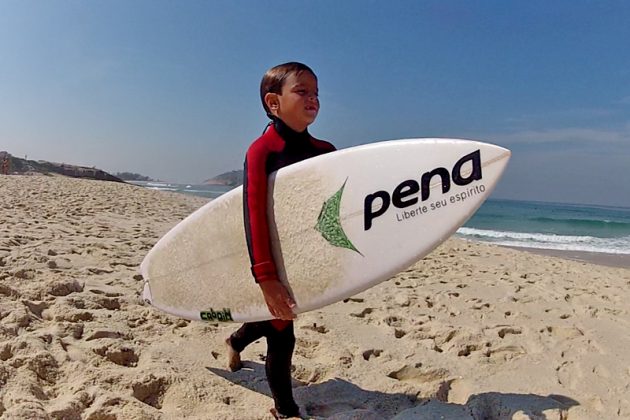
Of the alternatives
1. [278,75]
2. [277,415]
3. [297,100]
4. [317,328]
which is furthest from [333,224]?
[317,328]

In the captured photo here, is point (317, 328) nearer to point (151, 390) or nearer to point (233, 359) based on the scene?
point (233, 359)

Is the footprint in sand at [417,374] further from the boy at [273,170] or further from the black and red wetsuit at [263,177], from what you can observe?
the black and red wetsuit at [263,177]

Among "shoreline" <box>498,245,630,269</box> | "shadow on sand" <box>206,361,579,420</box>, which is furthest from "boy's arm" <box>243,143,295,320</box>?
"shoreline" <box>498,245,630,269</box>

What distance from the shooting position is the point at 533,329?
298cm

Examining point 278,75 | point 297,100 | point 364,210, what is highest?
point 278,75

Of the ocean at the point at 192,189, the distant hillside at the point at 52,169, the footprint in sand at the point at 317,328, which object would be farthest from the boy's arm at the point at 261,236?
the distant hillside at the point at 52,169

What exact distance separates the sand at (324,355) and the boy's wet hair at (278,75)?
1.22 metres

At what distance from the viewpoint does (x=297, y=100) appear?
1.72 m

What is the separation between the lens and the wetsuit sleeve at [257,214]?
163 centimetres

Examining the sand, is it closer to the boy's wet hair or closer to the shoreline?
the boy's wet hair

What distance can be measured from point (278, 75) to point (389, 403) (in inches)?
57.2

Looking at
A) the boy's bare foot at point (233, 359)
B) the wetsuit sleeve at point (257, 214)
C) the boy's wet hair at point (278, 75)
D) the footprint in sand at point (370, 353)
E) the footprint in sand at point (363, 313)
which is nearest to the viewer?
the wetsuit sleeve at point (257, 214)

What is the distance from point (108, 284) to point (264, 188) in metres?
2.08

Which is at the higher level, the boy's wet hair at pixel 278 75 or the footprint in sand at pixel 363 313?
the boy's wet hair at pixel 278 75
